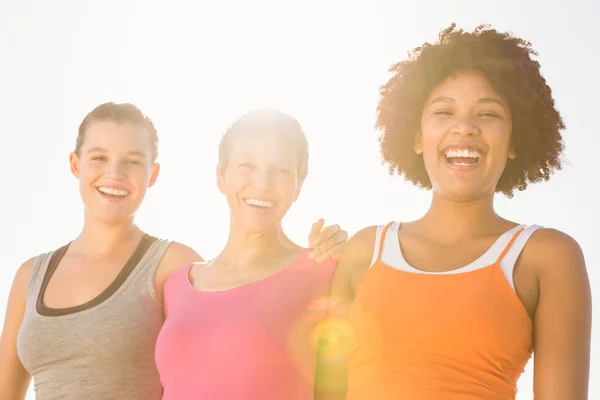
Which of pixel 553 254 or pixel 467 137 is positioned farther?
pixel 467 137

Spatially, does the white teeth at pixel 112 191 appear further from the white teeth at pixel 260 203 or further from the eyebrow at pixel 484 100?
the eyebrow at pixel 484 100

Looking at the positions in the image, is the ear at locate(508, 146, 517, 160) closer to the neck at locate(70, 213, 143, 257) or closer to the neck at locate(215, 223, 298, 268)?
the neck at locate(215, 223, 298, 268)

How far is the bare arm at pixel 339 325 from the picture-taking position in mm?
4215

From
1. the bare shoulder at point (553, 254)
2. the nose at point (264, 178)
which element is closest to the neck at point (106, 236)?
the nose at point (264, 178)

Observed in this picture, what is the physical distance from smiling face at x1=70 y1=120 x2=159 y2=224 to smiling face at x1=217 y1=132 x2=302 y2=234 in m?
1.01

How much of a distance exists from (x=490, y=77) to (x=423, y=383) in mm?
1824

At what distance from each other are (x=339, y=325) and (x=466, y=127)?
4.38ft

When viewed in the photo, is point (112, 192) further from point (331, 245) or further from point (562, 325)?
point (562, 325)

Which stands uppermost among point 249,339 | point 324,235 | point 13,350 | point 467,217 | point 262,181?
point 262,181

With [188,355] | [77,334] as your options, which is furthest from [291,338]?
[77,334]

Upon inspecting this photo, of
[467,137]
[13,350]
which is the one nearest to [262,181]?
[467,137]

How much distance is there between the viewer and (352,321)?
4020mm

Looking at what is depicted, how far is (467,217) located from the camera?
13.8 ft

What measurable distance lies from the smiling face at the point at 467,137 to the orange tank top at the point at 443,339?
0.43m
